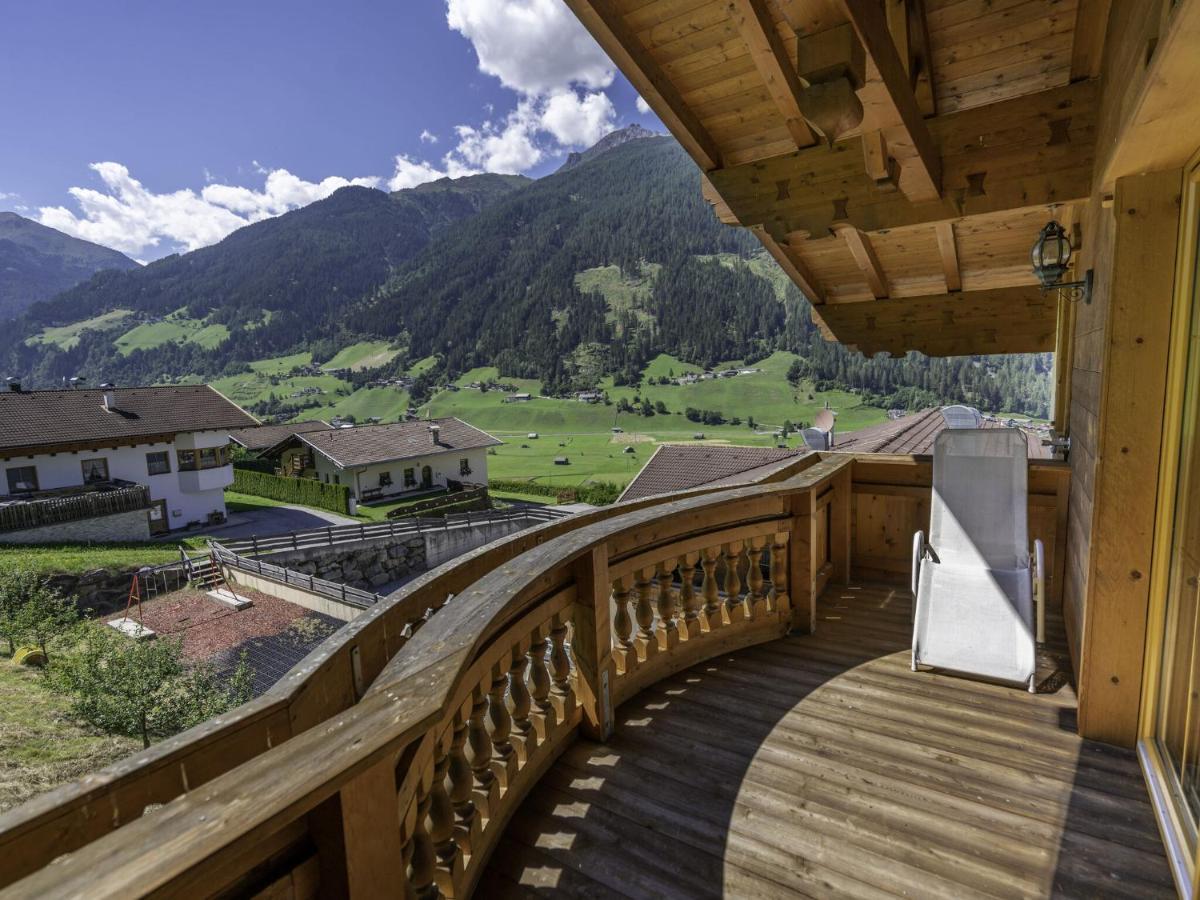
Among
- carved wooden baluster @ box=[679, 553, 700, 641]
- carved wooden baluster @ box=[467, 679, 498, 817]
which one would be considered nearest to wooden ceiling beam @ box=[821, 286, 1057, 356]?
carved wooden baluster @ box=[679, 553, 700, 641]

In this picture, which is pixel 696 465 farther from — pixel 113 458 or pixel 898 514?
pixel 113 458

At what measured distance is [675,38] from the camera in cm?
326

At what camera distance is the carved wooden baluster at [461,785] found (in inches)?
69.8

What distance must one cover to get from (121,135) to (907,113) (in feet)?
771

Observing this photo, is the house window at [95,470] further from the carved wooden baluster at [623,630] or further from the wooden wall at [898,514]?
the wooden wall at [898,514]

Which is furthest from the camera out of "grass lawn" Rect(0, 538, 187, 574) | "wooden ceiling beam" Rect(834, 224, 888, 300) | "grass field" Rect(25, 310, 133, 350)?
"grass field" Rect(25, 310, 133, 350)

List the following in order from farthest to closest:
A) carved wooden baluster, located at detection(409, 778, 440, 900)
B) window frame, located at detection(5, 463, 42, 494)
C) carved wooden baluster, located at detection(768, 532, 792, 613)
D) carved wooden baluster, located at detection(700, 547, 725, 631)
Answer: window frame, located at detection(5, 463, 42, 494)
carved wooden baluster, located at detection(768, 532, 792, 613)
carved wooden baluster, located at detection(700, 547, 725, 631)
carved wooden baluster, located at detection(409, 778, 440, 900)

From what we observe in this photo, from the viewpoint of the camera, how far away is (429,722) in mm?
1172

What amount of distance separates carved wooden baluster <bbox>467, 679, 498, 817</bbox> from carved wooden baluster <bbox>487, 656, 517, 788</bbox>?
61 millimetres

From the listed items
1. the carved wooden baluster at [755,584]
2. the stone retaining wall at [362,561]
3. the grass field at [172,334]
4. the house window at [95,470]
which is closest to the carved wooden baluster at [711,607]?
the carved wooden baluster at [755,584]

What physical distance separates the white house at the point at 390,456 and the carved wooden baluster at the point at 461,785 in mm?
30180

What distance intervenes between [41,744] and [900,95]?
12911 millimetres

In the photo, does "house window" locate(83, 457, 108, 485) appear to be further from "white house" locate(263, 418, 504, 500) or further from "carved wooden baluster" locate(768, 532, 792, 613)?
"carved wooden baluster" locate(768, 532, 792, 613)

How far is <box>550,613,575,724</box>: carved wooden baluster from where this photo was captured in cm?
258
